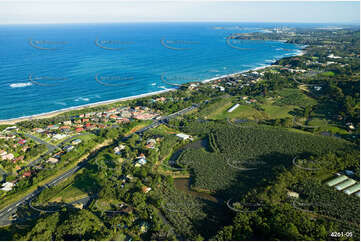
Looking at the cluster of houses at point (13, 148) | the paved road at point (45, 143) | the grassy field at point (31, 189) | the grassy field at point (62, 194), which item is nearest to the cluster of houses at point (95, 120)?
the paved road at point (45, 143)

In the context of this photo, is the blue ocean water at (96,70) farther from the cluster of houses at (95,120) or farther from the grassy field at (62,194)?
the grassy field at (62,194)

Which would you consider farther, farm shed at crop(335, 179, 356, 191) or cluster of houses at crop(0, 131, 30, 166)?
cluster of houses at crop(0, 131, 30, 166)

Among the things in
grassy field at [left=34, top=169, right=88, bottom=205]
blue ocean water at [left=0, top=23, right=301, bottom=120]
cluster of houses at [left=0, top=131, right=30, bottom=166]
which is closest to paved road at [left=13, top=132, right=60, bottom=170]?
cluster of houses at [left=0, top=131, right=30, bottom=166]

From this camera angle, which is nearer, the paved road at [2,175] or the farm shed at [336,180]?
the farm shed at [336,180]

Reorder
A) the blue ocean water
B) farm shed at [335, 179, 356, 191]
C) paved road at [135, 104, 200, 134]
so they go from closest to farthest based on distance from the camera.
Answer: farm shed at [335, 179, 356, 191] < paved road at [135, 104, 200, 134] < the blue ocean water

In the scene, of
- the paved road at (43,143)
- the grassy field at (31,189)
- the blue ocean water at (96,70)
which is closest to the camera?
the grassy field at (31,189)

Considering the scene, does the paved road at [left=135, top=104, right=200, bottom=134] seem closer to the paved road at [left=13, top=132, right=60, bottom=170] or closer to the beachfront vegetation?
the beachfront vegetation

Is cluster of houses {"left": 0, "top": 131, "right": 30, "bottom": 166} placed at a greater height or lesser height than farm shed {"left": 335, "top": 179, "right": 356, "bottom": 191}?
lesser

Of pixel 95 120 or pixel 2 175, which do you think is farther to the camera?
pixel 95 120

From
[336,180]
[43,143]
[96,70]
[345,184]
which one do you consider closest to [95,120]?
[43,143]

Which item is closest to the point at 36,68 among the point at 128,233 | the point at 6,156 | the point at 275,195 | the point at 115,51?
the point at 115,51

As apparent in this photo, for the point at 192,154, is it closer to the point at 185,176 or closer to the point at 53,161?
the point at 185,176

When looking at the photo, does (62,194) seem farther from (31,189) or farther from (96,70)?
(96,70)
